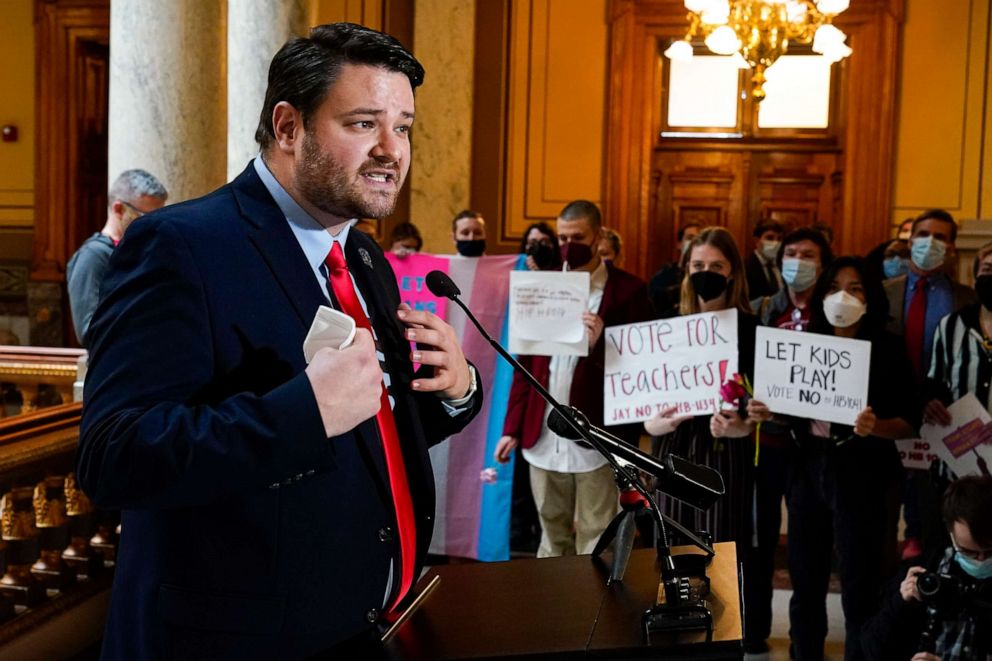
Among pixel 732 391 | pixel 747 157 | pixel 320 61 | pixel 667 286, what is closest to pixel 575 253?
pixel 732 391

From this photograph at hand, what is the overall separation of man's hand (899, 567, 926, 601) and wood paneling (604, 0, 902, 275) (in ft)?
20.5

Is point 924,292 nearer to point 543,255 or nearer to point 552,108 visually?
point 543,255

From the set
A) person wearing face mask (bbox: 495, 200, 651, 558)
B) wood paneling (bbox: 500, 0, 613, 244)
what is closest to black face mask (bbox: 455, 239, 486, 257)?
person wearing face mask (bbox: 495, 200, 651, 558)

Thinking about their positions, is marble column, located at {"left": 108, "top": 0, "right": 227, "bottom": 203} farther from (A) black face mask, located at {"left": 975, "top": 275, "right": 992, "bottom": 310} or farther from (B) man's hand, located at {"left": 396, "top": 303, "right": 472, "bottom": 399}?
(B) man's hand, located at {"left": 396, "top": 303, "right": 472, "bottom": 399}

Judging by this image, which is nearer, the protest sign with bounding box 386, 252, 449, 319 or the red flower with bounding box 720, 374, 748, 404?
the red flower with bounding box 720, 374, 748, 404

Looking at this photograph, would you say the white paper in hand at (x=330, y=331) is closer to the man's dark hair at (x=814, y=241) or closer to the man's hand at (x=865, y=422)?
the man's hand at (x=865, y=422)

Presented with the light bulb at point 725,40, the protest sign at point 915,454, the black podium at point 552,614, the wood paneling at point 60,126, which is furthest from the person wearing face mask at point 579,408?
the wood paneling at point 60,126

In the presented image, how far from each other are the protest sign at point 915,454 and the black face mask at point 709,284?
2.62ft

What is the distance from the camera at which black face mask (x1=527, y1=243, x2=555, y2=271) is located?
4555 mm

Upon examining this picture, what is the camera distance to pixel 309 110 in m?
1.37

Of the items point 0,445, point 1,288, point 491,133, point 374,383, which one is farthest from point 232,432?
point 1,288

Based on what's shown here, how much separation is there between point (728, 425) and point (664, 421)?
22cm

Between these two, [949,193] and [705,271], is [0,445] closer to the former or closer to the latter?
[705,271]

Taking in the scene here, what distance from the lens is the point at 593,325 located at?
158 inches
